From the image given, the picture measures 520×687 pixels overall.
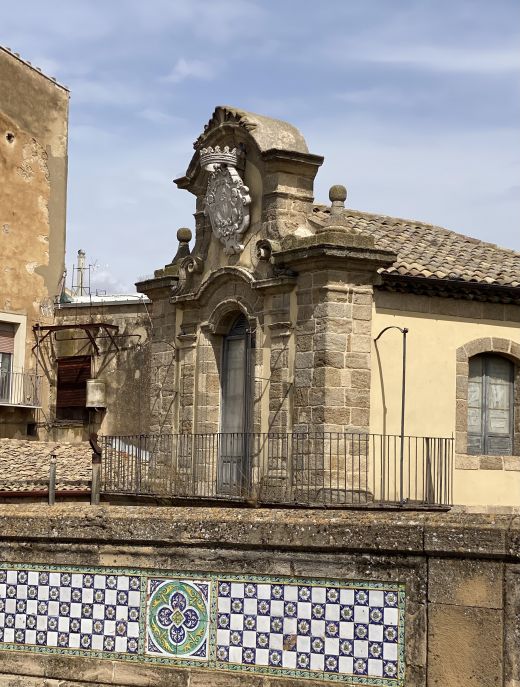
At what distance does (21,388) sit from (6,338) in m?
1.15

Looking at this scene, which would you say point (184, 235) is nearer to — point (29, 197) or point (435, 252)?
point (435, 252)

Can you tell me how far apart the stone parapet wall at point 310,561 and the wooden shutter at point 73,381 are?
61.3 feet

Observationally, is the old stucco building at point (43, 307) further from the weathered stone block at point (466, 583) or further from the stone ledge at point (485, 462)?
the weathered stone block at point (466, 583)

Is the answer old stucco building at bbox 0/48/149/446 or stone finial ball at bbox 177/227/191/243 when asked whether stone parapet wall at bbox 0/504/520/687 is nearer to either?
stone finial ball at bbox 177/227/191/243

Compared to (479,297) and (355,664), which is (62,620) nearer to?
(355,664)

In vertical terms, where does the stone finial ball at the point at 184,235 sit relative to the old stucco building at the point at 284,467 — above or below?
above

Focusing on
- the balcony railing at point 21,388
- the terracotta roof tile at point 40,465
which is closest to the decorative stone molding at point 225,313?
the terracotta roof tile at point 40,465

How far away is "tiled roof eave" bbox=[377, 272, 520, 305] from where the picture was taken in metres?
18.1

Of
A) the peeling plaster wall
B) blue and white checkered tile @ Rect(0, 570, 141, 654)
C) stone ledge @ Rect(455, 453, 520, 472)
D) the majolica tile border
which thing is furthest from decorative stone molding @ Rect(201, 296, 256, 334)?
the majolica tile border

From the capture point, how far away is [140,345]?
84.5 feet

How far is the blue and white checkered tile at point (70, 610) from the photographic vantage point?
785cm

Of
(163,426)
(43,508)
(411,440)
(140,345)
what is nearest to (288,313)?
(411,440)

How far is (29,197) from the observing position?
1145 inches

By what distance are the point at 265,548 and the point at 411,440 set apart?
1095 centimetres
